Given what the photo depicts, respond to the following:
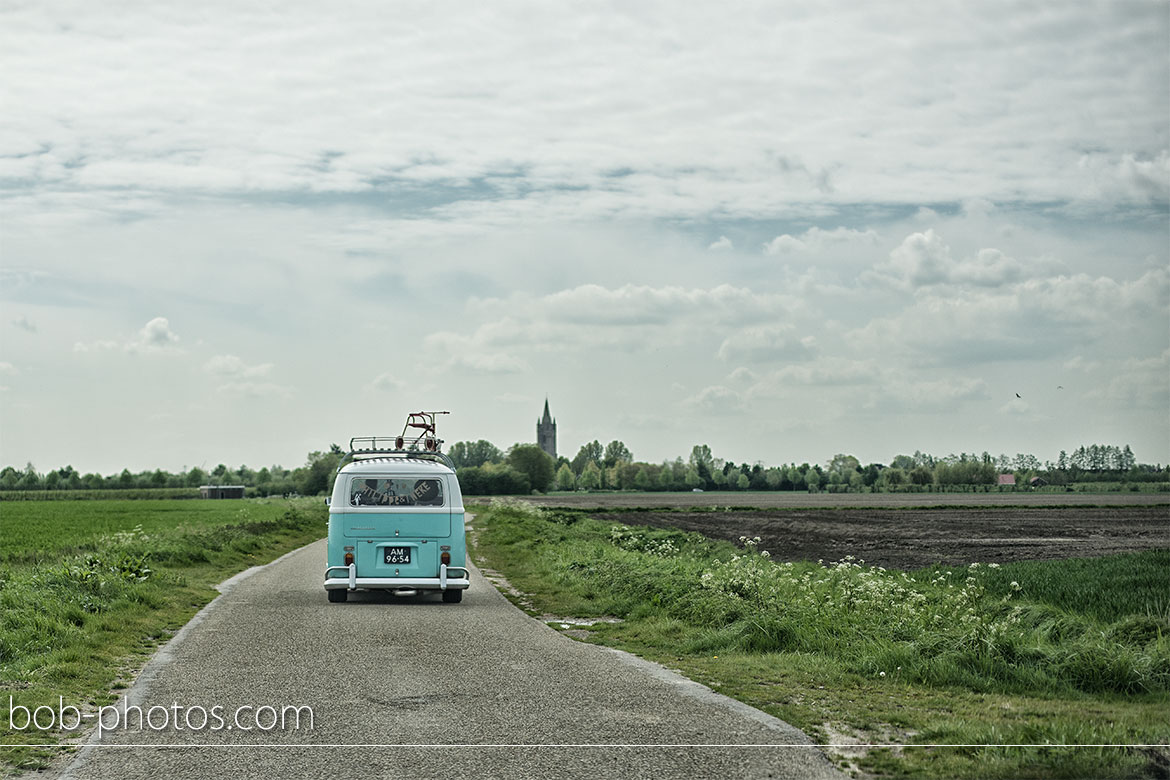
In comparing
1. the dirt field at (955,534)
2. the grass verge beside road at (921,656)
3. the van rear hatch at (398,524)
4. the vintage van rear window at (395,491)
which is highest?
the vintage van rear window at (395,491)

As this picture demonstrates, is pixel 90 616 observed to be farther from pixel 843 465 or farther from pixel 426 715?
pixel 843 465

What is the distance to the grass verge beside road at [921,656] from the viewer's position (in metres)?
7.17

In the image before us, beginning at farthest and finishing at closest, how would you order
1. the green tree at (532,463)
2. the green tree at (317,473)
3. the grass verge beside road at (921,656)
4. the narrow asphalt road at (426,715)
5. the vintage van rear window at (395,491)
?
the green tree at (532,463) → the green tree at (317,473) → the vintage van rear window at (395,491) → the grass verge beside road at (921,656) → the narrow asphalt road at (426,715)

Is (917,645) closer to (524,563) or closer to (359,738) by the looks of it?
(359,738)

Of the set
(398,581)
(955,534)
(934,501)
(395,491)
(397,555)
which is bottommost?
(934,501)

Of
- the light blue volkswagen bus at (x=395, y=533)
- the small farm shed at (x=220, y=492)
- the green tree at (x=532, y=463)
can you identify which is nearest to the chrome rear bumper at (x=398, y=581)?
the light blue volkswagen bus at (x=395, y=533)

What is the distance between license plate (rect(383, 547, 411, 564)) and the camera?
17766 millimetres

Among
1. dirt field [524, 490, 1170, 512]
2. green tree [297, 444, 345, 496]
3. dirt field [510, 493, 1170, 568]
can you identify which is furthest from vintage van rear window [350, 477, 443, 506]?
green tree [297, 444, 345, 496]

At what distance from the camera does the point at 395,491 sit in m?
18.2

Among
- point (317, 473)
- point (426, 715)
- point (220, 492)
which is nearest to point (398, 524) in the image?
point (426, 715)

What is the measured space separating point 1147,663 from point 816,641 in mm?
3443

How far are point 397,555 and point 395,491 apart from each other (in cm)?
113

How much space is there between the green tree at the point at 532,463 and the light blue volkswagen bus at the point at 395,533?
445ft

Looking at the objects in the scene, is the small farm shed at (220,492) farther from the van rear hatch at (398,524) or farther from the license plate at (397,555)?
the license plate at (397,555)
